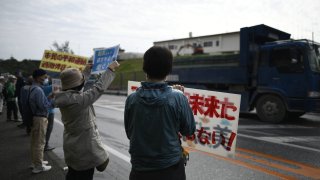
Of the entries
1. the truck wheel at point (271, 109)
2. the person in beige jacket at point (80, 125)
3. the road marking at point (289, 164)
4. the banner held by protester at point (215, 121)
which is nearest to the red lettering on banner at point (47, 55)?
the banner held by protester at point (215, 121)

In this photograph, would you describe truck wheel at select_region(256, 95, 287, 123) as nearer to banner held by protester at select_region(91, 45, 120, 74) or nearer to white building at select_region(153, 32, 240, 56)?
banner held by protester at select_region(91, 45, 120, 74)

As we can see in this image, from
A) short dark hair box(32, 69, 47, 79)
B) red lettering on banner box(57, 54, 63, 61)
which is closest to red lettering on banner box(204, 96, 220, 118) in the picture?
short dark hair box(32, 69, 47, 79)

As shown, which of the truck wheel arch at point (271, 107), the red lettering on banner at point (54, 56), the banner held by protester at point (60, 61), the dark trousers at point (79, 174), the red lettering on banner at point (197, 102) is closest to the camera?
the dark trousers at point (79, 174)

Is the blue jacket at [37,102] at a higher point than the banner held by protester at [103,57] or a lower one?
lower

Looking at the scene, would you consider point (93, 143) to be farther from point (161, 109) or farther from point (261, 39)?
point (261, 39)

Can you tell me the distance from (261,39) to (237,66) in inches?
63.4

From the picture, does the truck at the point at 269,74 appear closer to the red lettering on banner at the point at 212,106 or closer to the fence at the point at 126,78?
the red lettering on banner at the point at 212,106

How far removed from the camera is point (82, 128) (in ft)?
9.32

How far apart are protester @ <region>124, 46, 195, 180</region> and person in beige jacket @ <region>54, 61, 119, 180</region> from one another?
89 cm

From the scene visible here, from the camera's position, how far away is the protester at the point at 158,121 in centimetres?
192

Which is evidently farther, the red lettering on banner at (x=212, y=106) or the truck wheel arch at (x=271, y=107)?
the truck wheel arch at (x=271, y=107)

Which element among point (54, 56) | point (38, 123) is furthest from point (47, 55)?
point (38, 123)

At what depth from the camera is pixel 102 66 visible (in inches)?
155

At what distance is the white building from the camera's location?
42166 millimetres
